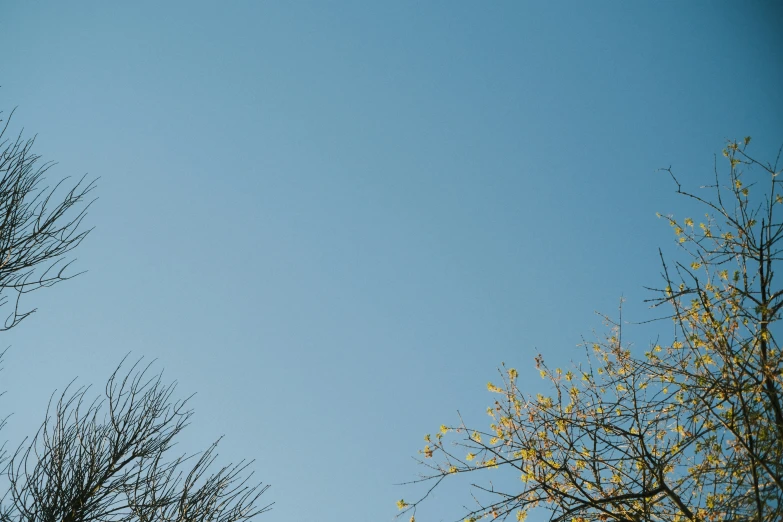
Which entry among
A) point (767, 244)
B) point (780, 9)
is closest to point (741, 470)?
point (767, 244)

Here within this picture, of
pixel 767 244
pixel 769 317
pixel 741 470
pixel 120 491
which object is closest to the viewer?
pixel 741 470

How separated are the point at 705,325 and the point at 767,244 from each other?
74 centimetres

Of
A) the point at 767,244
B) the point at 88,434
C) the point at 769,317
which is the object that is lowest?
the point at 88,434

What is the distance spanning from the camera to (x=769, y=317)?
3.11 meters

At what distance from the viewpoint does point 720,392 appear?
2.99 metres

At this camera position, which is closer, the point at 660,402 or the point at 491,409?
the point at 660,402

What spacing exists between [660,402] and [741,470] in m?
0.58

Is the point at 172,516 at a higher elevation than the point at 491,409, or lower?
lower

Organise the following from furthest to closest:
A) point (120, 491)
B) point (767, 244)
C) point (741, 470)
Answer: point (120, 491)
point (767, 244)
point (741, 470)

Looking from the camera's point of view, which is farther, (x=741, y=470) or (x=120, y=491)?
(x=120, y=491)

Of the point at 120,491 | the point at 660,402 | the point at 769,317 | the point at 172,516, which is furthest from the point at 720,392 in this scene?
the point at 120,491

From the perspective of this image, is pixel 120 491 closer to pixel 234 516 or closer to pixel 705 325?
pixel 234 516

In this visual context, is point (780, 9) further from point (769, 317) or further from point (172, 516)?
point (172, 516)

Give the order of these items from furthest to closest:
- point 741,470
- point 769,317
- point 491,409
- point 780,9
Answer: point 780,9 < point 491,409 < point 769,317 < point 741,470
